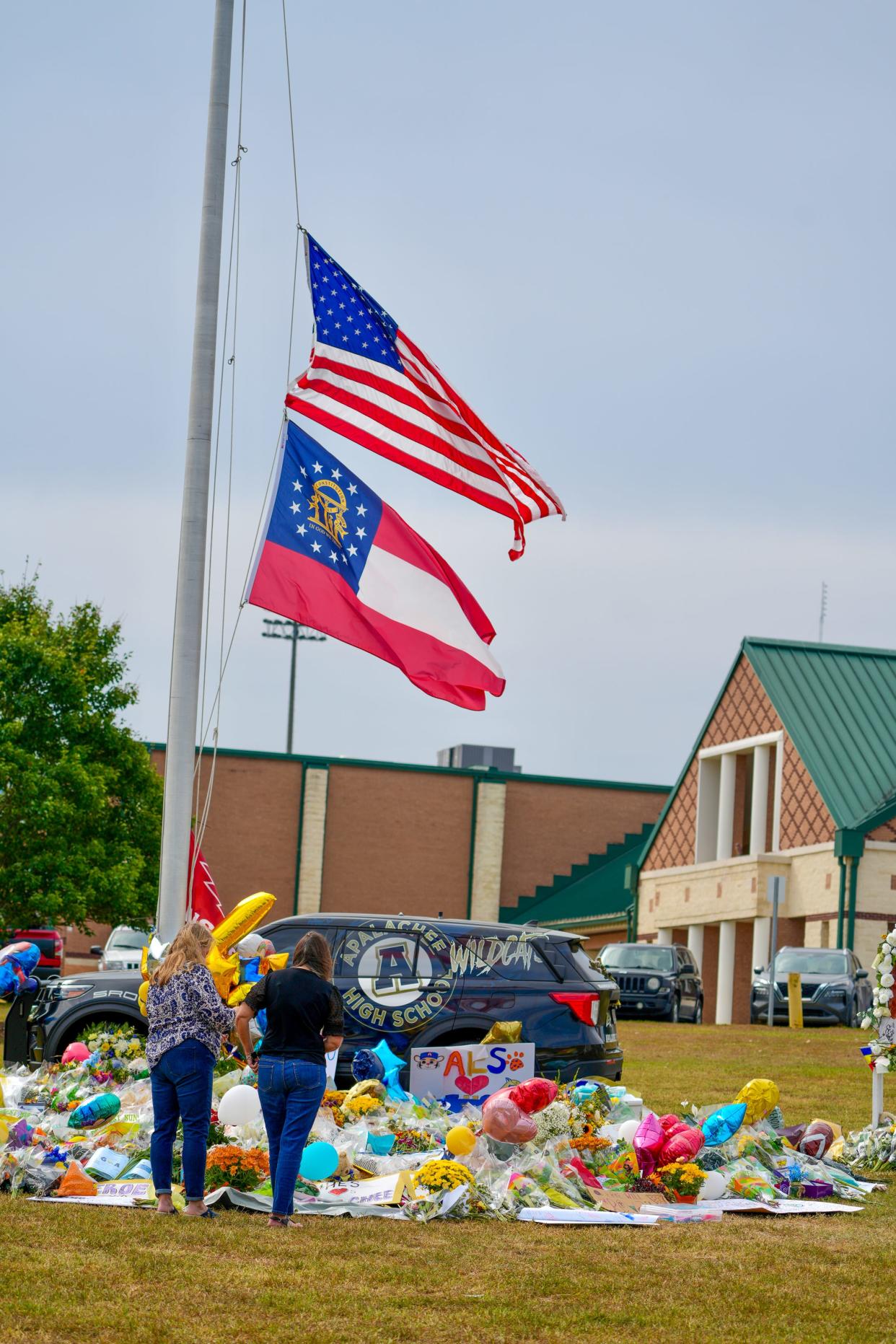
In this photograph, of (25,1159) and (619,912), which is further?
(619,912)

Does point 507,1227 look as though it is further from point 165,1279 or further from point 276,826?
point 276,826

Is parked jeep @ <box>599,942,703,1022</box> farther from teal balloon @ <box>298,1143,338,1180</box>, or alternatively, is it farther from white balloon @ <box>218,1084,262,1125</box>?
teal balloon @ <box>298,1143,338,1180</box>

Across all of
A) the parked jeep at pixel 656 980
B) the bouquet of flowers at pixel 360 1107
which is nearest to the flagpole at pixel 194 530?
the bouquet of flowers at pixel 360 1107

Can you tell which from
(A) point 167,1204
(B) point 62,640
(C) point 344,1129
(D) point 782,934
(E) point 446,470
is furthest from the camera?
(D) point 782,934

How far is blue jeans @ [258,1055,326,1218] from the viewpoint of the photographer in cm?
948

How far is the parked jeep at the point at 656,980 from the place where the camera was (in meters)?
31.1

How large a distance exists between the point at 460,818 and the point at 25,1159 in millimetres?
43852

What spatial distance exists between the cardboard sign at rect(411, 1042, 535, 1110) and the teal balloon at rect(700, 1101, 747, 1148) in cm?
179

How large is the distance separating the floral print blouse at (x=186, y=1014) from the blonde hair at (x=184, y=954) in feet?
0.09

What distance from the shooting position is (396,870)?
175 feet

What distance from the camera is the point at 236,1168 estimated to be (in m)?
10.5

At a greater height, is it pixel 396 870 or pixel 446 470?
pixel 446 470

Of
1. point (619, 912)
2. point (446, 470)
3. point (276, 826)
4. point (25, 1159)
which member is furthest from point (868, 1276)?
point (276, 826)

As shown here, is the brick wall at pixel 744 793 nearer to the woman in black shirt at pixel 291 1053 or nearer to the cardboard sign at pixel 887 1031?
the cardboard sign at pixel 887 1031
